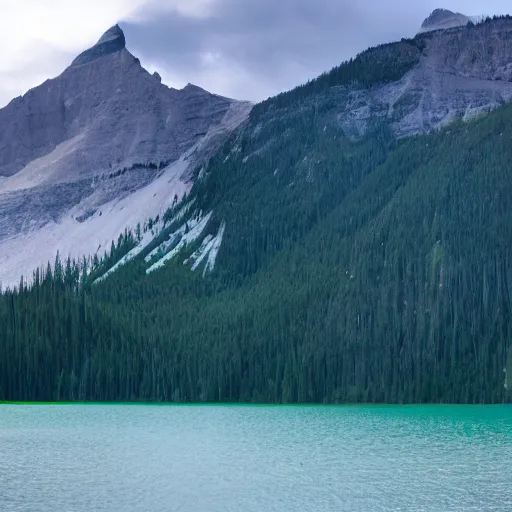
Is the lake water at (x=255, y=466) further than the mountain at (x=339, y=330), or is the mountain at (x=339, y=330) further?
the mountain at (x=339, y=330)

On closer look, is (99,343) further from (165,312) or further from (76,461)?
(76,461)

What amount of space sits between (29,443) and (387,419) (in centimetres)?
4248

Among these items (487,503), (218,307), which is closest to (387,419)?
(487,503)

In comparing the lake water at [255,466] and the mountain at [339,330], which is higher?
the mountain at [339,330]

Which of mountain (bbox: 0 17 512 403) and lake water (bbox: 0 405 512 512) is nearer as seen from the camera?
lake water (bbox: 0 405 512 512)

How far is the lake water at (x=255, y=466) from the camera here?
46.6 metres

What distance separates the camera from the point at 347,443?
72000mm

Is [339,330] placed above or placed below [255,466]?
above

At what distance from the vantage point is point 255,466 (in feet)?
194

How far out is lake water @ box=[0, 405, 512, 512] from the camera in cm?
4659

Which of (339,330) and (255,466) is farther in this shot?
(339,330)

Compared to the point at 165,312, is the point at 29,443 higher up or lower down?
lower down

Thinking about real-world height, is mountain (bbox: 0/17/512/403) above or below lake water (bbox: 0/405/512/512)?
above

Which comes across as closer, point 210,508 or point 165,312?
point 210,508
